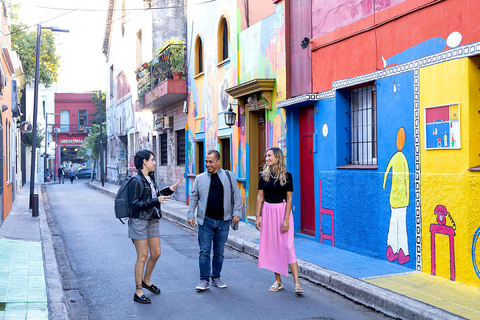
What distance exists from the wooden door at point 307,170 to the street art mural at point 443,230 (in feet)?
12.3

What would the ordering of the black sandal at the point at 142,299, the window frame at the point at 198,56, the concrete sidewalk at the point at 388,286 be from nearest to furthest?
the concrete sidewalk at the point at 388,286 < the black sandal at the point at 142,299 < the window frame at the point at 198,56

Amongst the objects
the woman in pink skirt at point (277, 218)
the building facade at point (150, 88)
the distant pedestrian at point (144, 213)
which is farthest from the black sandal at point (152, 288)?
the building facade at point (150, 88)

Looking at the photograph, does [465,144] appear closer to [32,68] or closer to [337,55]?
[337,55]

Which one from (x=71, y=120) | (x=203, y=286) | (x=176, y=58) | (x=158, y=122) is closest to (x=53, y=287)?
(x=203, y=286)

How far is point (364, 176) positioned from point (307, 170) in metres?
2.38

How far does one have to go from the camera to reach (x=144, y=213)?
609 cm

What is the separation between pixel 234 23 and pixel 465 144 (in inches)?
365

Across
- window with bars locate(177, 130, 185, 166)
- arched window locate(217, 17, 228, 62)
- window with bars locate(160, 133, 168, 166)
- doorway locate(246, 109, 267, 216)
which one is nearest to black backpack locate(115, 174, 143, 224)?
doorway locate(246, 109, 267, 216)

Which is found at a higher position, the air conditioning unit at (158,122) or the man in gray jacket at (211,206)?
the air conditioning unit at (158,122)

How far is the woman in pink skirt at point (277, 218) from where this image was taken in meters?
6.61

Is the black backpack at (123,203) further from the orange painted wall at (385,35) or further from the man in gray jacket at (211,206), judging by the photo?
the orange painted wall at (385,35)

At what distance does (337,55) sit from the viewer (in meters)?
9.26

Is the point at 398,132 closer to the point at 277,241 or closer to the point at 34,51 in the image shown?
the point at 277,241

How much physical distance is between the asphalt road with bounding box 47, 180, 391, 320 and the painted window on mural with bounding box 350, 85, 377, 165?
8.29ft
